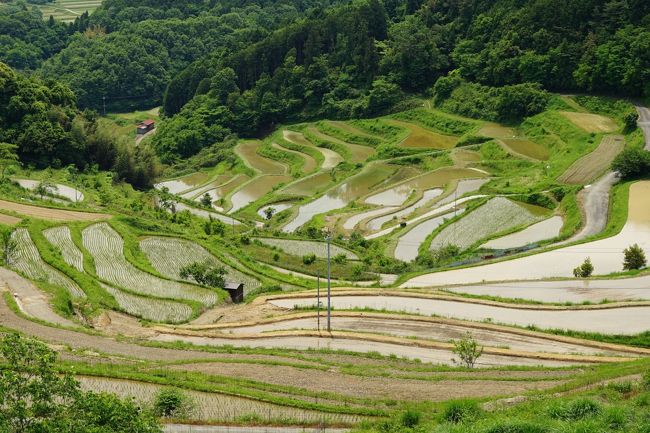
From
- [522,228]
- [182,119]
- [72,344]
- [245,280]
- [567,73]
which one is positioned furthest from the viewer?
[182,119]

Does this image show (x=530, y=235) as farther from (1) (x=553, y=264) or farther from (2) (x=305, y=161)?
(2) (x=305, y=161)

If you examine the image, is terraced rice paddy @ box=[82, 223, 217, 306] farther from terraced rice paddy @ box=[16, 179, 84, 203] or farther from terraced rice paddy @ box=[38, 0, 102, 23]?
terraced rice paddy @ box=[38, 0, 102, 23]

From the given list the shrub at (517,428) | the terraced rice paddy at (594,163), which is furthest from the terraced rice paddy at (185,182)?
the shrub at (517,428)

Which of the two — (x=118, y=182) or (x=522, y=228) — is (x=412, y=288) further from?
(x=118, y=182)

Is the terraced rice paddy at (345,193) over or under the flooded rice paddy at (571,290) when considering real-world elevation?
under

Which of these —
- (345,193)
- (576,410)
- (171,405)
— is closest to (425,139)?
(345,193)

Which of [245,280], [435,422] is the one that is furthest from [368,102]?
[435,422]

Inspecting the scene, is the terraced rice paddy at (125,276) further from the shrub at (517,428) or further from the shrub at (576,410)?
the shrub at (517,428)
